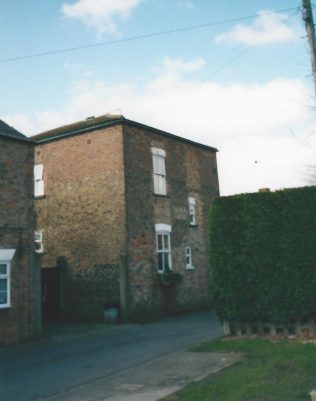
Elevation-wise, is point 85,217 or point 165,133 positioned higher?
point 165,133

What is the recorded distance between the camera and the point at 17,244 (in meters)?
14.5

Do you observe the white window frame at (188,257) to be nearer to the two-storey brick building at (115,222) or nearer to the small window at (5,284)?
the two-storey brick building at (115,222)

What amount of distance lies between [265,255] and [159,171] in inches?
397

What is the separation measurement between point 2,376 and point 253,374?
17.8 feet

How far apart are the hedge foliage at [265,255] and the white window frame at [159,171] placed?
329 inches

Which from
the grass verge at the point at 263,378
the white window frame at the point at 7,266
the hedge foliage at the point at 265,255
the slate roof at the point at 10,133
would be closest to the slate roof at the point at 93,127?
the slate roof at the point at 10,133

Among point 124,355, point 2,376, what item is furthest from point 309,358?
point 2,376

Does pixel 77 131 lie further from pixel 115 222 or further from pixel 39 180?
pixel 115 222

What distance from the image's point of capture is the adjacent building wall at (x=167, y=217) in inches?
749

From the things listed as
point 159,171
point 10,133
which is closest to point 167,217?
point 159,171

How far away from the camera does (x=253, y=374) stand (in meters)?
8.07

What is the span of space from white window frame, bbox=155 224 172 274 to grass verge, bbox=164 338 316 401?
32.1 feet

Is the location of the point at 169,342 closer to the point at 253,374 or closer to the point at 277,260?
the point at 277,260

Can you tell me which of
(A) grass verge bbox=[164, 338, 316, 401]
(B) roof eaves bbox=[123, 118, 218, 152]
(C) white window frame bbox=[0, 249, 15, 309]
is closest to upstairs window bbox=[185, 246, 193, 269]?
(B) roof eaves bbox=[123, 118, 218, 152]
